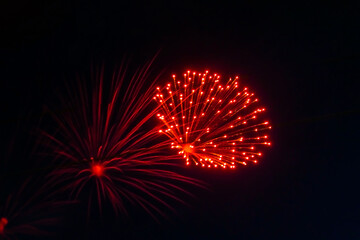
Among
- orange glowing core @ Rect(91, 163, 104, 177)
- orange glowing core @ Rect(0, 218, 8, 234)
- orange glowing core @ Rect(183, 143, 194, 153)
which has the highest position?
orange glowing core @ Rect(183, 143, 194, 153)

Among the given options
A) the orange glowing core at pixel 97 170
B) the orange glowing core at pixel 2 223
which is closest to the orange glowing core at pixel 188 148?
the orange glowing core at pixel 97 170

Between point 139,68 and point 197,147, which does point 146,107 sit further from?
point 197,147

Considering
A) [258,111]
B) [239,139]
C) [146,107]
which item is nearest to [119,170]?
[146,107]

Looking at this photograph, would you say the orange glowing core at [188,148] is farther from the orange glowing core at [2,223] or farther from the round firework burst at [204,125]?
the orange glowing core at [2,223]

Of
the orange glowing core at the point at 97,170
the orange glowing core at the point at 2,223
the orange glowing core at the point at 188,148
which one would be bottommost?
the orange glowing core at the point at 2,223

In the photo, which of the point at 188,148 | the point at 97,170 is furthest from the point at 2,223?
the point at 188,148

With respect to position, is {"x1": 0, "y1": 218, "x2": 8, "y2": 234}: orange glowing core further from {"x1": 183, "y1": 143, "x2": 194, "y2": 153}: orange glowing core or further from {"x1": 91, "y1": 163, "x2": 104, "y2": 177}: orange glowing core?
{"x1": 183, "y1": 143, "x2": 194, "y2": 153}: orange glowing core

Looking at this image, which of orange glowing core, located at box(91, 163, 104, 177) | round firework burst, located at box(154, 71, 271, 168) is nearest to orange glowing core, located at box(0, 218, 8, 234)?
orange glowing core, located at box(91, 163, 104, 177)

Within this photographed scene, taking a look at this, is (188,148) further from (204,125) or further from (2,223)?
(2,223)
